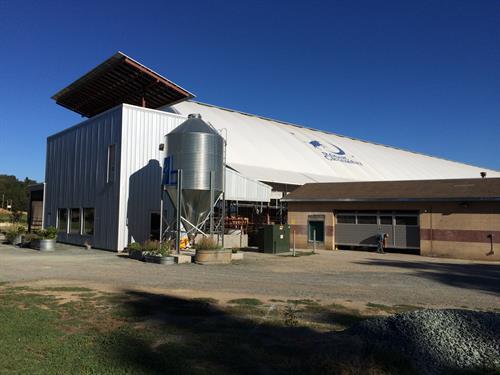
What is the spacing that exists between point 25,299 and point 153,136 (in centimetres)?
1786

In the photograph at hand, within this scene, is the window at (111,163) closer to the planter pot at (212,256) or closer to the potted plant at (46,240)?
the potted plant at (46,240)

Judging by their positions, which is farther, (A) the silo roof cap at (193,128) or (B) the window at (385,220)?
(B) the window at (385,220)

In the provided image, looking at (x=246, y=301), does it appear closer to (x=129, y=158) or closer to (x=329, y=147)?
(x=129, y=158)

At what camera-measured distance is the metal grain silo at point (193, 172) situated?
72.6 feet

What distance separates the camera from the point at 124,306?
9648 mm

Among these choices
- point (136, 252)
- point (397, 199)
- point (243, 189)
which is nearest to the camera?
point (136, 252)

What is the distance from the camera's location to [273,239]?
81.7 feet

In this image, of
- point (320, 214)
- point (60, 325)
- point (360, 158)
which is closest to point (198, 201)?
point (320, 214)

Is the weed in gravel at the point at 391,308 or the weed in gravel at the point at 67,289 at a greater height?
the weed in gravel at the point at 67,289

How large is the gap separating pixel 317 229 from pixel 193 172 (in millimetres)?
11133

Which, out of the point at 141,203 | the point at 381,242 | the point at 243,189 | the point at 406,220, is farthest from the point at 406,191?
the point at 141,203

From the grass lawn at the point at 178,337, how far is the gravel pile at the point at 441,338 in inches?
13.0

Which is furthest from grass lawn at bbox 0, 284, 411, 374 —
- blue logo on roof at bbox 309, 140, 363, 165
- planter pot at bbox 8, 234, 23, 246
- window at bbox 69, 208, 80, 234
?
blue logo on roof at bbox 309, 140, 363, 165

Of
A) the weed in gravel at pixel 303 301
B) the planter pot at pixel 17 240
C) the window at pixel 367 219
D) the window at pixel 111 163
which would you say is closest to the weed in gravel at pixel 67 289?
the weed in gravel at pixel 303 301
